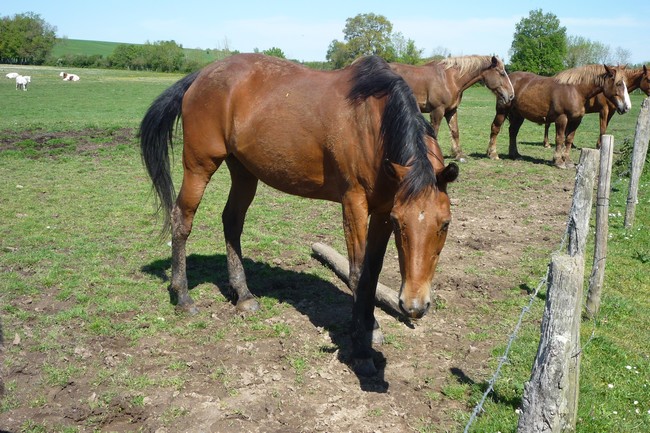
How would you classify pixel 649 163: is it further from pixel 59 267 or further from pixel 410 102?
pixel 59 267

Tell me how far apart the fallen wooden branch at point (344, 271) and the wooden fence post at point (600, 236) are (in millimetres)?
1795

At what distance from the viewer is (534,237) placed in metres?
7.32

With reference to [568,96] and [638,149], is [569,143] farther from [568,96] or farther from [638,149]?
[638,149]

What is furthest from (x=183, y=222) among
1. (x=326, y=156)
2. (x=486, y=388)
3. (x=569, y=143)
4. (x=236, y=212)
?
(x=569, y=143)

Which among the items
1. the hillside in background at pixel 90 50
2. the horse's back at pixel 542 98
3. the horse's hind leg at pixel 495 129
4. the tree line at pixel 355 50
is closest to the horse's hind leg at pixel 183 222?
the horse's hind leg at pixel 495 129

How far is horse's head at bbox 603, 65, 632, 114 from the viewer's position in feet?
41.1

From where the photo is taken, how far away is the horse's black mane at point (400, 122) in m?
3.13

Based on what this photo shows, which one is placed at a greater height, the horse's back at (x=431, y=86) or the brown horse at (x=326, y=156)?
the horse's back at (x=431, y=86)

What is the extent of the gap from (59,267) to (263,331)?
2.67m

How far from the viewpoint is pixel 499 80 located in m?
12.6

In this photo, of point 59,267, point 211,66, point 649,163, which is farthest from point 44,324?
point 649,163

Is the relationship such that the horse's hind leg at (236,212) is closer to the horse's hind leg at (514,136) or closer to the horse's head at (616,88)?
the horse's hind leg at (514,136)

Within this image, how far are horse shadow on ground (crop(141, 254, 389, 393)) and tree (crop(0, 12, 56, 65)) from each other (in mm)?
95588

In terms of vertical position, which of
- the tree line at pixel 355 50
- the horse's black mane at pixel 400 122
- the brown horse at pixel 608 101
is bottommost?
the horse's black mane at pixel 400 122
